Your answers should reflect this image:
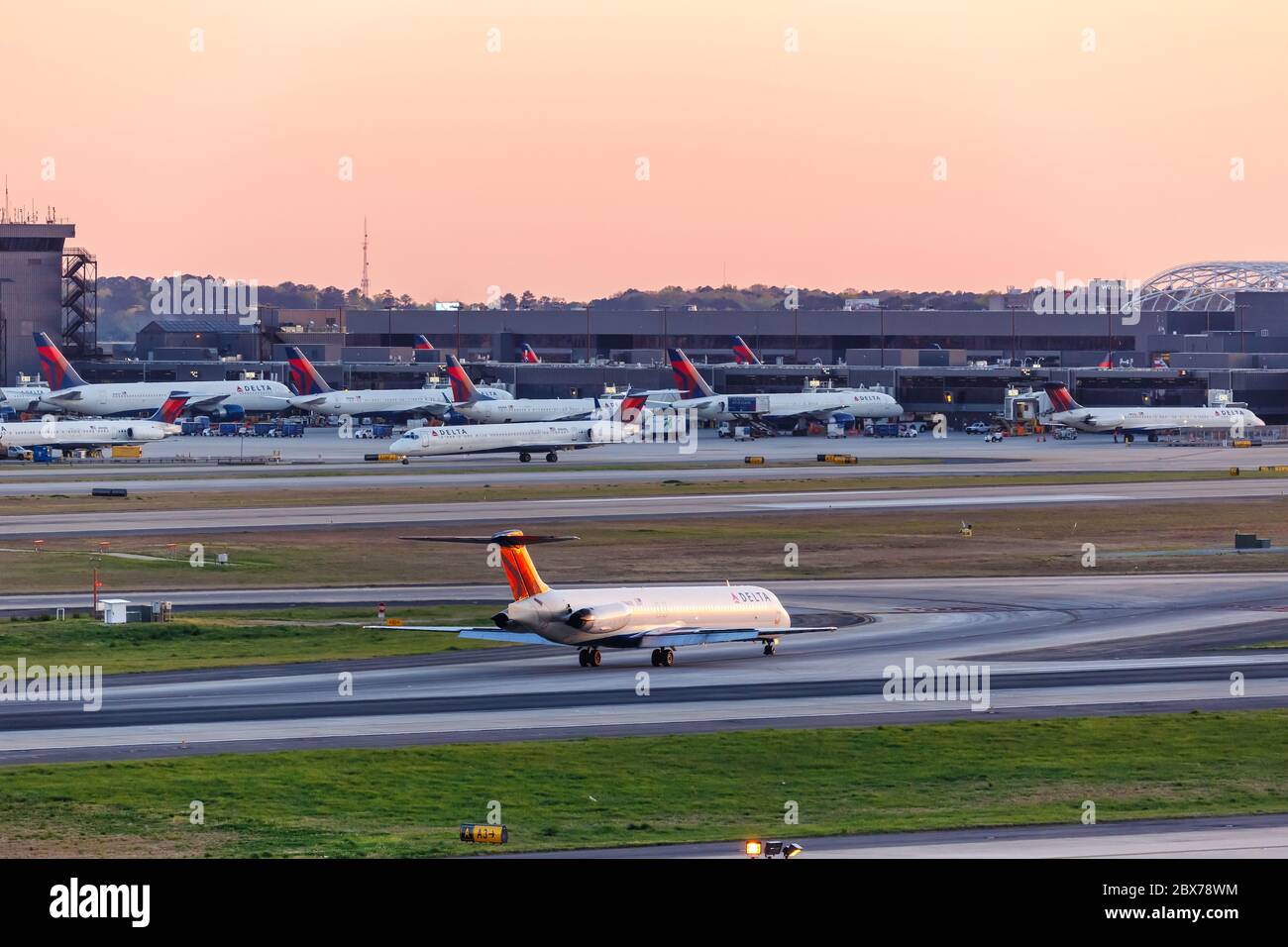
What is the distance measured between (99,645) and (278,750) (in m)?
19.9

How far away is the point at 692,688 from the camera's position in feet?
164

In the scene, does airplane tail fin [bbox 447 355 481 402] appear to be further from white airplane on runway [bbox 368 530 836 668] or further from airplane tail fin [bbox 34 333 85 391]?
white airplane on runway [bbox 368 530 836 668]

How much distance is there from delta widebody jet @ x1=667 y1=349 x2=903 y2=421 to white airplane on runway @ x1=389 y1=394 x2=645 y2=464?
127 feet

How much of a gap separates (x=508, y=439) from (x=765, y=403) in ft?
180

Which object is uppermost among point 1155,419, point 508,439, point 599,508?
point 1155,419

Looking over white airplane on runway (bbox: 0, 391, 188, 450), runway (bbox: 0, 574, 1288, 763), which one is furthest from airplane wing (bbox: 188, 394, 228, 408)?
runway (bbox: 0, 574, 1288, 763)

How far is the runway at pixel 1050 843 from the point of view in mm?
29047

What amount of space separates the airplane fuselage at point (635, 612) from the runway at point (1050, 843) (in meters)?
21.0

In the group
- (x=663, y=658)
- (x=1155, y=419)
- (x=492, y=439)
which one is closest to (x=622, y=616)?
(x=663, y=658)

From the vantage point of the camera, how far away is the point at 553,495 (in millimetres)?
112625

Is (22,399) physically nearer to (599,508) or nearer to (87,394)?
(87,394)

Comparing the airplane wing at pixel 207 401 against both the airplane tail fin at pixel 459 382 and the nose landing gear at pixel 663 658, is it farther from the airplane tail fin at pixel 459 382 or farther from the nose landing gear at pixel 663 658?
the nose landing gear at pixel 663 658
